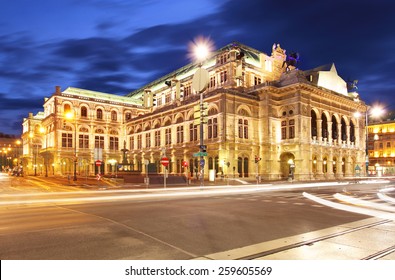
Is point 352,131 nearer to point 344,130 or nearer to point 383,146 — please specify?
point 344,130

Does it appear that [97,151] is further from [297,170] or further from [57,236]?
[297,170]

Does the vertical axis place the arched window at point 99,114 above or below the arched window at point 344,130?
above

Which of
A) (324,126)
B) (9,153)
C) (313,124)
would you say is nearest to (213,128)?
(313,124)

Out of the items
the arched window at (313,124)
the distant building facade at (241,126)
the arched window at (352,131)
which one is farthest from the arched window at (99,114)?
the arched window at (352,131)

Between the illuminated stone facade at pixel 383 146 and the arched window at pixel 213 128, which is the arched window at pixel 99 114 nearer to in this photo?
the arched window at pixel 213 128

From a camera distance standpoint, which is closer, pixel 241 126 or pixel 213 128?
pixel 213 128

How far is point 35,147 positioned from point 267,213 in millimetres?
105399

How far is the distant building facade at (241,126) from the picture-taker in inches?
2148

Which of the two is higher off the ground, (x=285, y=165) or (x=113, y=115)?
(x=113, y=115)

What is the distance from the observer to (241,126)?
55875 millimetres

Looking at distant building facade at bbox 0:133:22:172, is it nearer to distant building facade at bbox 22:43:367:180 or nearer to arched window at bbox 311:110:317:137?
distant building facade at bbox 22:43:367:180

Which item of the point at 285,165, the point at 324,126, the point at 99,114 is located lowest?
the point at 285,165
